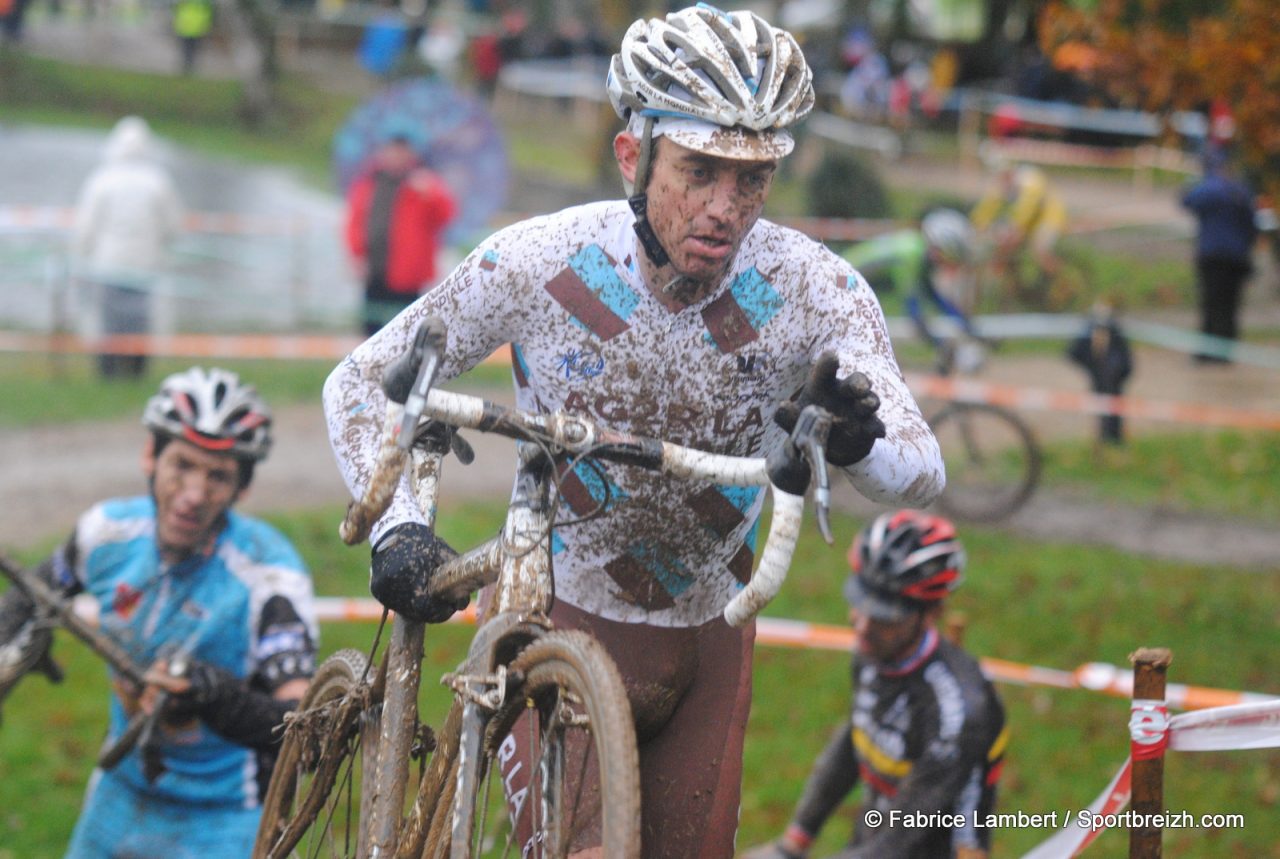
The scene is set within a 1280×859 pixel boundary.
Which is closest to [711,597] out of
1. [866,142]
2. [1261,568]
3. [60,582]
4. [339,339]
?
[60,582]

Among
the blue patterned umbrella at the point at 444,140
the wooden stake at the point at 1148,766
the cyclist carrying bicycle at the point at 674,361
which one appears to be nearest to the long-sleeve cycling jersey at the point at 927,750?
the wooden stake at the point at 1148,766

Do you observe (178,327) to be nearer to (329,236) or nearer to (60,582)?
(329,236)

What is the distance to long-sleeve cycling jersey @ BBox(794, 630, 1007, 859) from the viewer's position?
18.4 ft

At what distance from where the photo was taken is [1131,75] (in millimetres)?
10133

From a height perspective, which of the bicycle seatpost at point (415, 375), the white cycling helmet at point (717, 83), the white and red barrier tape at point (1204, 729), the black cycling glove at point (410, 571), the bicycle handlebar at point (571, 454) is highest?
the white cycling helmet at point (717, 83)

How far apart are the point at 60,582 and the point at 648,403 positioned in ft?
8.56

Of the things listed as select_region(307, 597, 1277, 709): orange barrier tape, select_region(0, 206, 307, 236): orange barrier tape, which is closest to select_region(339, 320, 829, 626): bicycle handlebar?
select_region(307, 597, 1277, 709): orange barrier tape

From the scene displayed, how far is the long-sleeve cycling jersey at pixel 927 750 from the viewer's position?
5613mm

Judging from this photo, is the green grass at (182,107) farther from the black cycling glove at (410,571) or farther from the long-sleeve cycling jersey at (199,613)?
the black cycling glove at (410,571)

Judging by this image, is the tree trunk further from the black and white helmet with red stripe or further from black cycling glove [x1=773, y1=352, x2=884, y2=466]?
black cycling glove [x1=773, y1=352, x2=884, y2=466]

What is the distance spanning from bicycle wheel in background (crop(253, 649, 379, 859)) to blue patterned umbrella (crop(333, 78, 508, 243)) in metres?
9.80

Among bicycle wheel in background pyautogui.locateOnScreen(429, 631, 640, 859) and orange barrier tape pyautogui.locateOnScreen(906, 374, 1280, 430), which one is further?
orange barrier tape pyautogui.locateOnScreen(906, 374, 1280, 430)

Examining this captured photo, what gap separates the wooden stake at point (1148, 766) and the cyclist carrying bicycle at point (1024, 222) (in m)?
16.3

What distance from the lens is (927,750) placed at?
18.6ft
